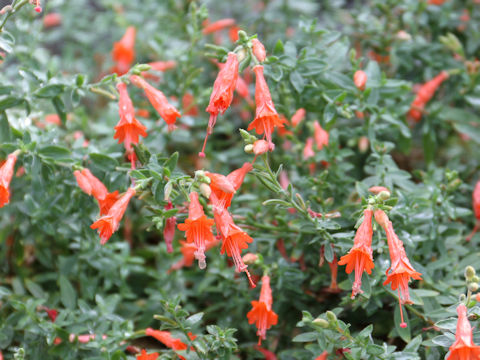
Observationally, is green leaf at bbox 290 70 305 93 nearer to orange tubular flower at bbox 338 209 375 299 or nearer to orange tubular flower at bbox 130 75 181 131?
orange tubular flower at bbox 130 75 181 131

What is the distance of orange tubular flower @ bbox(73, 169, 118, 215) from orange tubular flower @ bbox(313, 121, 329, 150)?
919 millimetres

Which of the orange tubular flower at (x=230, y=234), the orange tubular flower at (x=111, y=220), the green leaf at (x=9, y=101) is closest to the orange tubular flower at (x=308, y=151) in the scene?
the orange tubular flower at (x=230, y=234)

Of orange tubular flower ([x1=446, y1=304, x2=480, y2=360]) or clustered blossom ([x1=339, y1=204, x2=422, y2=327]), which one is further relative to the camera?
clustered blossom ([x1=339, y1=204, x2=422, y2=327])

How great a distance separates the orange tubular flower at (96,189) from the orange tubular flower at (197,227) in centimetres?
34

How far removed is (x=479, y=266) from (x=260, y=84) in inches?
40.8

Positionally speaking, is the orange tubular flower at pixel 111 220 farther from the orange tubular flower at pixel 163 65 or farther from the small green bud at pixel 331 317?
the orange tubular flower at pixel 163 65

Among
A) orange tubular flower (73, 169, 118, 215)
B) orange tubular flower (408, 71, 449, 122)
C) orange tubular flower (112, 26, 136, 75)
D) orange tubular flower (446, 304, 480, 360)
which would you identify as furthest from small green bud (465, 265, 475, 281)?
orange tubular flower (112, 26, 136, 75)

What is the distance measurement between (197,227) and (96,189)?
463mm

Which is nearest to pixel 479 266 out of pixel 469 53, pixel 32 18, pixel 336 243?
pixel 336 243

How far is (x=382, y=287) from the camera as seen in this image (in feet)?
6.01

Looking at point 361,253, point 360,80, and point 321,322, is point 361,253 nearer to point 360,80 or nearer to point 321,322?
point 321,322

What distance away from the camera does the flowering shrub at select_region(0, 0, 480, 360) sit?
1.67 m

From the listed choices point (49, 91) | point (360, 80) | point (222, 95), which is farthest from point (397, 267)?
point (49, 91)

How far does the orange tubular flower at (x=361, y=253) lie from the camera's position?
1.54 meters
